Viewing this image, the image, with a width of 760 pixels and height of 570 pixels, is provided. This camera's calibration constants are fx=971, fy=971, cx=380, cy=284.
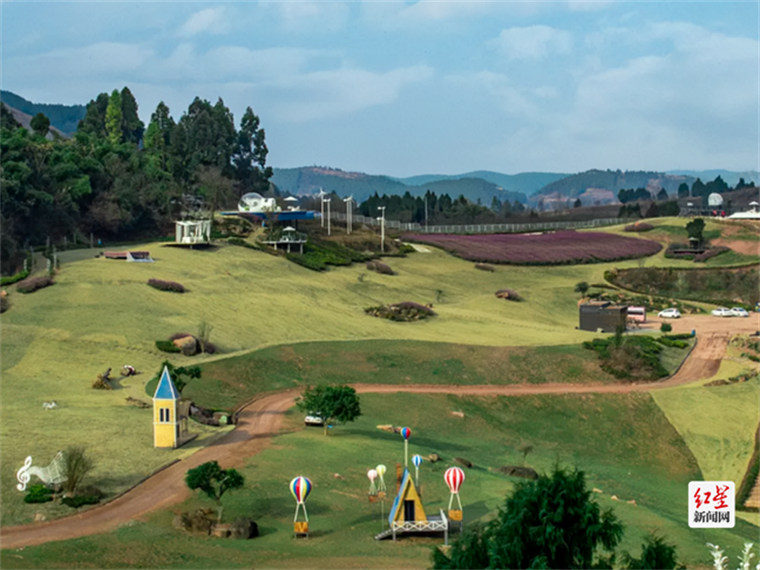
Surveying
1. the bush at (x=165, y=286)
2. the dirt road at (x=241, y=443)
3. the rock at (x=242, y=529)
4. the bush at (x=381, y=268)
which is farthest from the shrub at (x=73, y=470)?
the bush at (x=381, y=268)

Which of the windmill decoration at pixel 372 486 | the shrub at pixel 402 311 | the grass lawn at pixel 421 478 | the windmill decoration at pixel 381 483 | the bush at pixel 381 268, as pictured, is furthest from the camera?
the bush at pixel 381 268

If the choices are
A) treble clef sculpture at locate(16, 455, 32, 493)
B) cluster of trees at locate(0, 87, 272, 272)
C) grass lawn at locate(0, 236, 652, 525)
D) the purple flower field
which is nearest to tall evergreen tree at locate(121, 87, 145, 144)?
cluster of trees at locate(0, 87, 272, 272)

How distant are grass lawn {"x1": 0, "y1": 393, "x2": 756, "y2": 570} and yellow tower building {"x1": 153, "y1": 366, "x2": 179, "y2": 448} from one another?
432 cm

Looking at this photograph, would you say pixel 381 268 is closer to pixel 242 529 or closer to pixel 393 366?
pixel 393 366

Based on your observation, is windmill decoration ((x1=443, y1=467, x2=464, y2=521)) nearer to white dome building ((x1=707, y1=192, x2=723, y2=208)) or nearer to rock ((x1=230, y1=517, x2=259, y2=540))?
rock ((x1=230, y1=517, x2=259, y2=540))

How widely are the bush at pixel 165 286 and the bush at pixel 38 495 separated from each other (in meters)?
42.0

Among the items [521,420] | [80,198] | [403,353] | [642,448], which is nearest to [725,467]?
[642,448]

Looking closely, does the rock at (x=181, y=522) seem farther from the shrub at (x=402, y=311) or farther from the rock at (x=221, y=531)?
the shrub at (x=402, y=311)

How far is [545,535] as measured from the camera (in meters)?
22.4

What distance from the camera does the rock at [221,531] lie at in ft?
109

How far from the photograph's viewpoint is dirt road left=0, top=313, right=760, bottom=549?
33375 mm

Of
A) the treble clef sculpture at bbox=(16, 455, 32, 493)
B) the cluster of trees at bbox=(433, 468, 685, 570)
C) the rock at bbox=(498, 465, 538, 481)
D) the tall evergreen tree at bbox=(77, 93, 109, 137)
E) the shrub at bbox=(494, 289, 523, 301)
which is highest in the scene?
the tall evergreen tree at bbox=(77, 93, 109, 137)

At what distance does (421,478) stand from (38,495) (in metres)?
15.7

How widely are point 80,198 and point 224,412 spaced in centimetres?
6055
